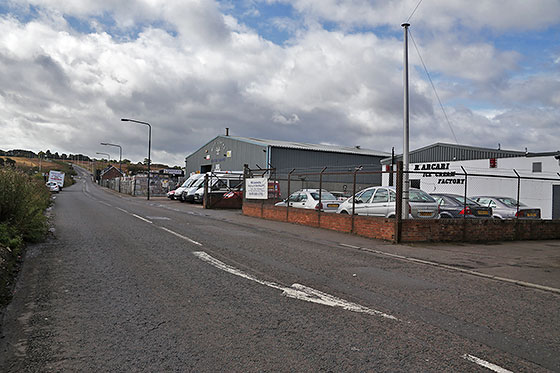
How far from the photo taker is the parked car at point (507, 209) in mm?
16516

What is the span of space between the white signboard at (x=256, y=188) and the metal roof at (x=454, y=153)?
598 inches

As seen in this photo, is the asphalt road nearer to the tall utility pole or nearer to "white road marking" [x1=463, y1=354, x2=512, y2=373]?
"white road marking" [x1=463, y1=354, x2=512, y2=373]

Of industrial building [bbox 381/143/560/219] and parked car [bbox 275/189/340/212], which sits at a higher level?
industrial building [bbox 381/143/560/219]

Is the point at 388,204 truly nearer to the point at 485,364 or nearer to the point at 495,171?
the point at 485,364

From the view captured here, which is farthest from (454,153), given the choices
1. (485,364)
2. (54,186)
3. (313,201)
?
(54,186)

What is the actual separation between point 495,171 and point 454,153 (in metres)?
3.88

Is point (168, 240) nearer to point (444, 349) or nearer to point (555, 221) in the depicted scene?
point (444, 349)

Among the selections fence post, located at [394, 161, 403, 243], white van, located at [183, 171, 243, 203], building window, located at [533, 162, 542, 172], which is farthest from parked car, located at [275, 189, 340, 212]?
building window, located at [533, 162, 542, 172]

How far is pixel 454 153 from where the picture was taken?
28984 millimetres

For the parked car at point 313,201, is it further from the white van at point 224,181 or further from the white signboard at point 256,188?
the white van at point 224,181

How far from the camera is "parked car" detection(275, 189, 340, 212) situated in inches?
670

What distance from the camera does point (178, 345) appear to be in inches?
161

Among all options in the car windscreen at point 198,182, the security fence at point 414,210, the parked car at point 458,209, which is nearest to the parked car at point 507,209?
the security fence at point 414,210

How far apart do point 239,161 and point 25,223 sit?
3370cm
